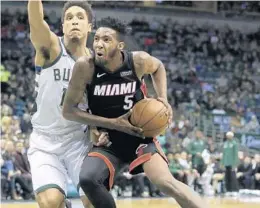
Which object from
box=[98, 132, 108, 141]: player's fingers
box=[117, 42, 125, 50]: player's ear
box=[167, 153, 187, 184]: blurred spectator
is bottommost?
box=[167, 153, 187, 184]: blurred spectator

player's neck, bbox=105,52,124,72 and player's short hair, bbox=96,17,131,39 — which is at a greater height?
player's short hair, bbox=96,17,131,39

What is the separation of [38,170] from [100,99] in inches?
29.1

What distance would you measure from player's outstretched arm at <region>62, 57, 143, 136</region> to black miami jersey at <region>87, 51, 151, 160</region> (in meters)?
0.10

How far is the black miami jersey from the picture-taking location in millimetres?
4816

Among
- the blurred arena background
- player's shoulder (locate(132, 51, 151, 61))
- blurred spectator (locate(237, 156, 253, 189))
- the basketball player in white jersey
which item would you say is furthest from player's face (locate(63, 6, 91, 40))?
blurred spectator (locate(237, 156, 253, 189))

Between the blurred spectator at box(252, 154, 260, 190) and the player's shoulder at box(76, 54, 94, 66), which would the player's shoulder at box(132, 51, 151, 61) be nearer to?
the player's shoulder at box(76, 54, 94, 66)

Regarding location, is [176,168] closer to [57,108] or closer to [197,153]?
[197,153]

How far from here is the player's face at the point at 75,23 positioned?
4.99m

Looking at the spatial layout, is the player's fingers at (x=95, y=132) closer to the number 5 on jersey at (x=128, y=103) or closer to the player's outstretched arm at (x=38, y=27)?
the number 5 on jersey at (x=128, y=103)

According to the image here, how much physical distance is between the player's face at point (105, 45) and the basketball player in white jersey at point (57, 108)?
0.26m

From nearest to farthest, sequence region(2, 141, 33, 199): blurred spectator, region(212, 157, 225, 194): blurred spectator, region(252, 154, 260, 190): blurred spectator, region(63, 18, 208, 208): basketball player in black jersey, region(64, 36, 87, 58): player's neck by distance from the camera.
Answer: region(63, 18, 208, 208): basketball player in black jersey < region(64, 36, 87, 58): player's neck < region(2, 141, 33, 199): blurred spectator < region(212, 157, 225, 194): blurred spectator < region(252, 154, 260, 190): blurred spectator

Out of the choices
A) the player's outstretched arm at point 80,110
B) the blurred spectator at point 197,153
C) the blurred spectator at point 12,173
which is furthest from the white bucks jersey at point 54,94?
the blurred spectator at point 197,153

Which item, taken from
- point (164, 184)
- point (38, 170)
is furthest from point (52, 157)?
point (164, 184)

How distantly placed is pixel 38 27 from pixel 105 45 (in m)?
0.53
